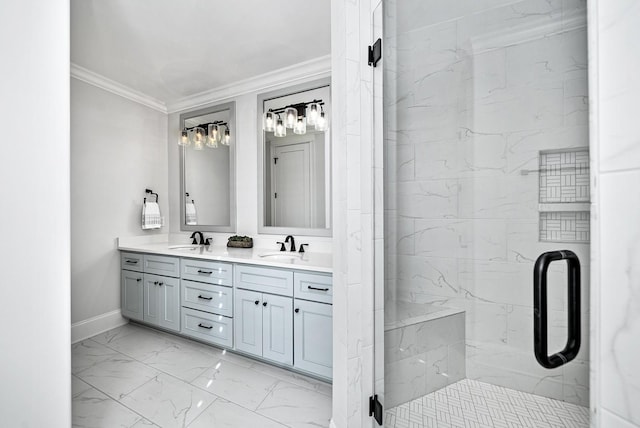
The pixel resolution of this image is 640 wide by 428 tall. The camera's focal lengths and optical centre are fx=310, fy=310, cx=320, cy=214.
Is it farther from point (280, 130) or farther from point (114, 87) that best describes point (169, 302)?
point (114, 87)

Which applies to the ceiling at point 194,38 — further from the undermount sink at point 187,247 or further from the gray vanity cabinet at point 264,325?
the gray vanity cabinet at point 264,325

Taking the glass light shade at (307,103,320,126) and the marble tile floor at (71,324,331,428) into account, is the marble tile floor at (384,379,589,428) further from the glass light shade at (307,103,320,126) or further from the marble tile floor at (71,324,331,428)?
the glass light shade at (307,103,320,126)

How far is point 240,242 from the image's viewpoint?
3031mm

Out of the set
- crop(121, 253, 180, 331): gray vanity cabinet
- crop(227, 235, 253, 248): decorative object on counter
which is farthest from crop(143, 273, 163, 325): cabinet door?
crop(227, 235, 253, 248): decorative object on counter

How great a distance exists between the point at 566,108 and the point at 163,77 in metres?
3.38

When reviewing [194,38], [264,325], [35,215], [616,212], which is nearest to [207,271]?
[264,325]

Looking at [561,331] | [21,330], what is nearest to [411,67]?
[561,331]

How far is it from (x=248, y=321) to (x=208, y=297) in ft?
1.54

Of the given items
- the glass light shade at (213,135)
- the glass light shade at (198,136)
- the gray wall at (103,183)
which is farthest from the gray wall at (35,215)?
the glass light shade at (198,136)

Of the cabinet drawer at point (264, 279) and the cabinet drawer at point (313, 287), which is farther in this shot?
the cabinet drawer at point (264, 279)

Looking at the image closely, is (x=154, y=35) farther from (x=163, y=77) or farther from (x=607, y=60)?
(x=607, y=60)

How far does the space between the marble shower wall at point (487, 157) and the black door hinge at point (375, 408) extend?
51cm

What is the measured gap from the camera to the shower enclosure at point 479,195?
24.5 inches

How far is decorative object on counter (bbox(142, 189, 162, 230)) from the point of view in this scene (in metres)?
3.39
